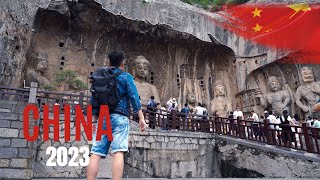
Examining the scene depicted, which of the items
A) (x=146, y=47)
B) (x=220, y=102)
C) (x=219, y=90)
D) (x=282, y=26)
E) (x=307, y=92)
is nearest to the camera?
(x=307, y=92)

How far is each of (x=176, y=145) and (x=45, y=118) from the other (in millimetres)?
3753

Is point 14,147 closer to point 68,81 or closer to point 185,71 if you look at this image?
point 68,81

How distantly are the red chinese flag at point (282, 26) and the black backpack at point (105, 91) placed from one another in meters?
11.1

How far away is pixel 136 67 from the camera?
12.5 metres

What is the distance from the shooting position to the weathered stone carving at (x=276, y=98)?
40.3ft

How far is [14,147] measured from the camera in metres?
4.75

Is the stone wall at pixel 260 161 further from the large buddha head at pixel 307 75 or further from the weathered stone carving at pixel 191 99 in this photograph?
the large buddha head at pixel 307 75

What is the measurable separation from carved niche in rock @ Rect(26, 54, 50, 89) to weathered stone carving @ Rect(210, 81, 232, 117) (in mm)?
7556

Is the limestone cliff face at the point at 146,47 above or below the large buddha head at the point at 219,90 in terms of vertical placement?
above

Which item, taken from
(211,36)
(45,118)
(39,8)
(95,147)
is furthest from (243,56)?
(95,147)

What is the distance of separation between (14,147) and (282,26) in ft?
38.8

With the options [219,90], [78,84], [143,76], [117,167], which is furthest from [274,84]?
[117,167]

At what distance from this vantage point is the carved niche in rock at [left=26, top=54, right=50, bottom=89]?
10.5 metres

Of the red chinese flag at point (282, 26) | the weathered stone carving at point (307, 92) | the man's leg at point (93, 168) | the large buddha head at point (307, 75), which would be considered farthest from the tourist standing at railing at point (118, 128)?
the large buddha head at point (307, 75)
